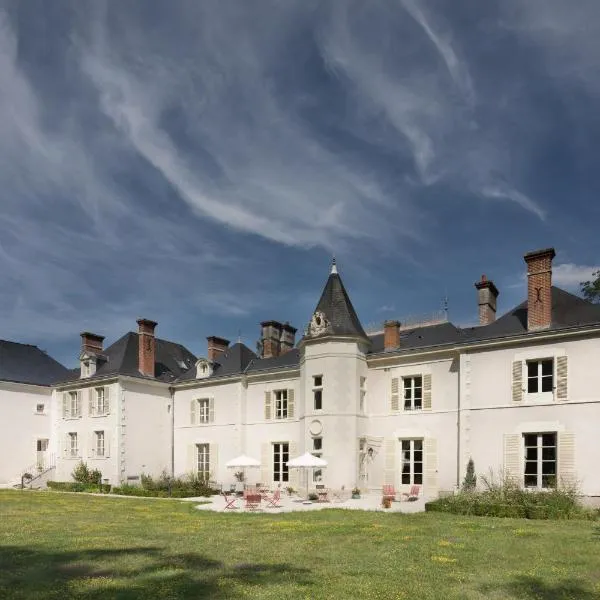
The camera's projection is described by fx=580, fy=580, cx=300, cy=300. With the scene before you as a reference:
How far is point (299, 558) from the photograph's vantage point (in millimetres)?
9570

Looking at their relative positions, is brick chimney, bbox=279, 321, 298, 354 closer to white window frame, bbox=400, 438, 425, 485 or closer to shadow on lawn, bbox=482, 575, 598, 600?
white window frame, bbox=400, 438, 425, 485

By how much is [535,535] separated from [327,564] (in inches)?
218

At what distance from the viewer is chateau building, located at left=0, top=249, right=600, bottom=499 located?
19.2m

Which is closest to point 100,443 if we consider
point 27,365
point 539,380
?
point 27,365

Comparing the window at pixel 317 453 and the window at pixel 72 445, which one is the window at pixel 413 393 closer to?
the window at pixel 317 453

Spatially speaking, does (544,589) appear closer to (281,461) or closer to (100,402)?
(281,461)

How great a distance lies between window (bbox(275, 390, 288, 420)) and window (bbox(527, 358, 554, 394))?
441 inches

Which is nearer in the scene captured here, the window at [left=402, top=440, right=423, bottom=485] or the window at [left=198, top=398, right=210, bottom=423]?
the window at [left=402, top=440, right=423, bottom=485]

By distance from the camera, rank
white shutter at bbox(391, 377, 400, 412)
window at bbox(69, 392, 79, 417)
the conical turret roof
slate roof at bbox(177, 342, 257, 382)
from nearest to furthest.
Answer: white shutter at bbox(391, 377, 400, 412) < the conical turret roof < slate roof at bbox(177, 342, 257, 382) < window at bbox(69, 392, 79, 417)

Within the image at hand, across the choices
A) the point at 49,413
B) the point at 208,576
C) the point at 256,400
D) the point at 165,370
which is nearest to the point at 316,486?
the point at 256,400

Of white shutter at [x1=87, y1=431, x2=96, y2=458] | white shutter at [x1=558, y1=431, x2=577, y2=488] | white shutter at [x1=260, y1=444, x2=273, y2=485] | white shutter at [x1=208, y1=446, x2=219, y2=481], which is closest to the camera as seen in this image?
white shutter at [x1=558, y1=431, x2=577, y2=488]

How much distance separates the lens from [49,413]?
33906mm

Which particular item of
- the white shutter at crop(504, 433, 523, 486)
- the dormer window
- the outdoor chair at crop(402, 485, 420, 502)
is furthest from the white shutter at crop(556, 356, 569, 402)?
the dormer window

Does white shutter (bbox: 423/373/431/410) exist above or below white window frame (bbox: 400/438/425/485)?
above
